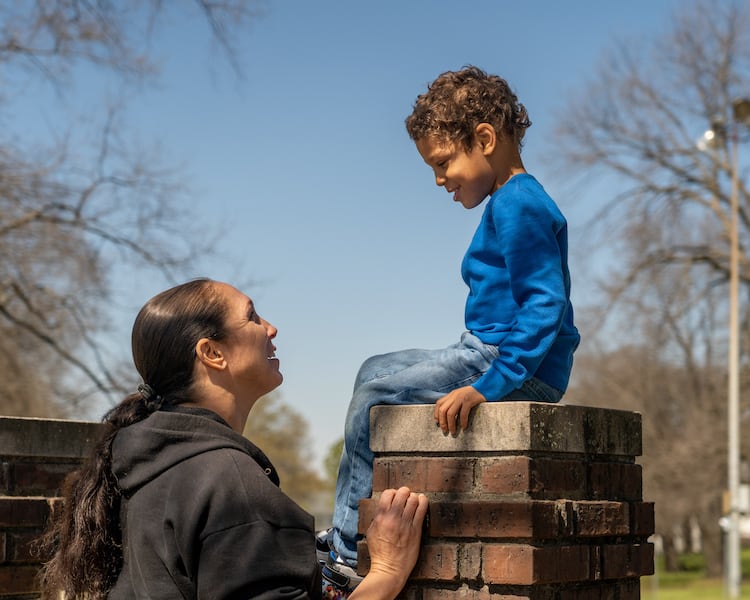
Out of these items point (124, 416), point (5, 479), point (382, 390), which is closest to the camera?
point (124, 416)

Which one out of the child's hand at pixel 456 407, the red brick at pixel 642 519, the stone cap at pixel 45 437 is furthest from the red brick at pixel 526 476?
the stone cap at pixel 45 437

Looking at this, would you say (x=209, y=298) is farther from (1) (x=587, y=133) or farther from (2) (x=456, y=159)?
(1) (x=587, y=133)

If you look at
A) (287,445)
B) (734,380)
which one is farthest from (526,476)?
(287,445)

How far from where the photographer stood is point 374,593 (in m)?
2.96

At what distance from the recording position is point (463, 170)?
331 centimetres

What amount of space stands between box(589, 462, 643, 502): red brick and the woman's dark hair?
4.08 feet

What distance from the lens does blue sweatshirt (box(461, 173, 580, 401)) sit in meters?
3.03

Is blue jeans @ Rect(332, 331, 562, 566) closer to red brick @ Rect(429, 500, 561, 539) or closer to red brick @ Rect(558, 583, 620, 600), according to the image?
red brick @ Rect(429, 500, 561, 539)

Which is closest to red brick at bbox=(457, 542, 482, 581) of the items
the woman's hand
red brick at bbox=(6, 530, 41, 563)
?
the woman's hand

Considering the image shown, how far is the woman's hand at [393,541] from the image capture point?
2.98 metres

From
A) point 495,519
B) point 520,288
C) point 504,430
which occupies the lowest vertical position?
point 495,519

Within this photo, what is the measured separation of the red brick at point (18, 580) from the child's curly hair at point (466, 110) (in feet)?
6.98

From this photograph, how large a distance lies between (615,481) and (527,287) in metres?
0.71

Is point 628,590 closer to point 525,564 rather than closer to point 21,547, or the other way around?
point 525,564
